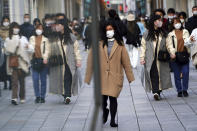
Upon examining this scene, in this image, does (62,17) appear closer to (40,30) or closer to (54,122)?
(40,30)

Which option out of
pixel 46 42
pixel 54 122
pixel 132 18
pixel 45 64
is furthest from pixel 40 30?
pixel 132 18

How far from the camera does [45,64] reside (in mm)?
2314

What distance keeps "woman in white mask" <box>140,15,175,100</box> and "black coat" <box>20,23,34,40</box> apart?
21.0ft

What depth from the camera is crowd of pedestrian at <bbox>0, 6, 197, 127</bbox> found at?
209 cm

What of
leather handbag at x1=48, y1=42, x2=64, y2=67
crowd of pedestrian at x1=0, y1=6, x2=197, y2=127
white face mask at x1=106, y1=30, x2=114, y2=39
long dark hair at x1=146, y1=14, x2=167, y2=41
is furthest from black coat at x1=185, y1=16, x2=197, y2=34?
leather handbag at x1=48, y1=42, x2=64, y2=67

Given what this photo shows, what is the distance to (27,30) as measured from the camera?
202 cm

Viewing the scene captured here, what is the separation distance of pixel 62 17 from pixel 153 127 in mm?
4201

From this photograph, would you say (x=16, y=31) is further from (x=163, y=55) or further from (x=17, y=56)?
(x=163, y=55)

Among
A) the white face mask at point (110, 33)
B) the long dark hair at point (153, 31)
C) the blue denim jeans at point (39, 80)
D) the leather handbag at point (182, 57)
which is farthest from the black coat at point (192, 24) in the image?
the blue denim jeans at point (39, 80)

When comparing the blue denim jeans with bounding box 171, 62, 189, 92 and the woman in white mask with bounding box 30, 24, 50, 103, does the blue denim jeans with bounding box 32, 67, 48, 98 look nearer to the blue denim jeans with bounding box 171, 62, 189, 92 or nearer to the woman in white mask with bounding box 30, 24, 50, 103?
the woman in white mask with bounding box 30, 24, 50, 103

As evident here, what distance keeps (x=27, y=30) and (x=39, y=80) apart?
1.50 ft

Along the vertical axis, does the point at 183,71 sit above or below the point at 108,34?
below

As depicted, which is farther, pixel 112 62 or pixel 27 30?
pixel 112 62

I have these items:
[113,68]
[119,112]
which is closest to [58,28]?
[113,68]
